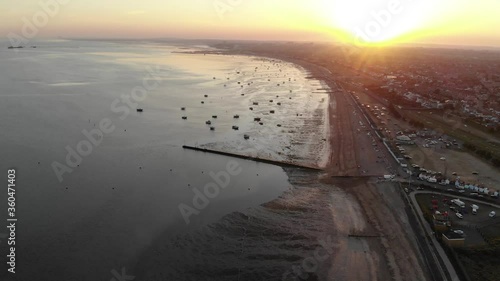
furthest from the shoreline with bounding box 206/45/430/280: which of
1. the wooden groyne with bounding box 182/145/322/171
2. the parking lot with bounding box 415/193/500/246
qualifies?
the wooden groyne with bounding box 182/145/322/171

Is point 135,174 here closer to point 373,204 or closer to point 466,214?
point 373,204

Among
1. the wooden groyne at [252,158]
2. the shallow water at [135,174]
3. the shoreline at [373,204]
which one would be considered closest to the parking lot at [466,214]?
the shoreline at [373,204]

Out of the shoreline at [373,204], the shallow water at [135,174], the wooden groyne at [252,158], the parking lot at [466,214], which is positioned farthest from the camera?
the wooden groyne at [252,158]

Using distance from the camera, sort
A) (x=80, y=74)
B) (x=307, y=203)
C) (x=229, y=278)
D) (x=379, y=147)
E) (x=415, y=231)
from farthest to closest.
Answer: (x=80, y=74), (x=379, y=147), (x=307, y=203), (x=415, y=231), (x=229, y=278)

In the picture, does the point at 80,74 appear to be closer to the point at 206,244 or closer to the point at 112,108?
the point at 112,108

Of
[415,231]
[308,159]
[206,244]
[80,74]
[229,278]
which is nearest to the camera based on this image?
[229,278]

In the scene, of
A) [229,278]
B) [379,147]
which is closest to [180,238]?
[229,278]

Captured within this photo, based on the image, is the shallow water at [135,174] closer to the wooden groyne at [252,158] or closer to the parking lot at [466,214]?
the wooden groyne at [252,158]

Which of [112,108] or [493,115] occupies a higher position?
[112,108]

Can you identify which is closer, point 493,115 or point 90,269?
point 90,269

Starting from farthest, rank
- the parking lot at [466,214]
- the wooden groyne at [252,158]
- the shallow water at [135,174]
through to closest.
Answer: the wooden groyne at [252,158], the parking lot at [466,214], the shallow water at [135,174]
